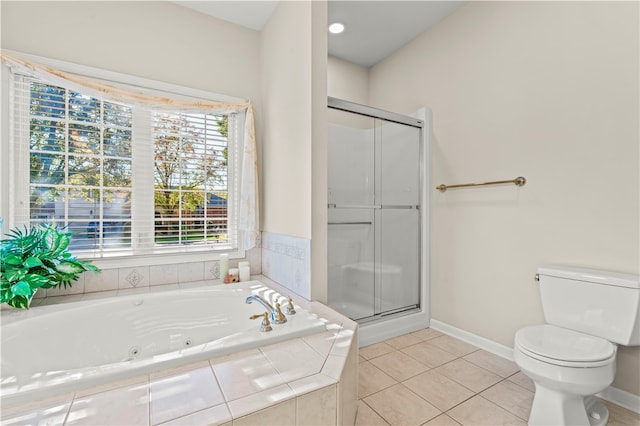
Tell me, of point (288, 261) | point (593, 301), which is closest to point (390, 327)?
point (288, 261)

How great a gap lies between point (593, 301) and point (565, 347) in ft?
1.12

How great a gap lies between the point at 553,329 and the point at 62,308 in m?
2.84

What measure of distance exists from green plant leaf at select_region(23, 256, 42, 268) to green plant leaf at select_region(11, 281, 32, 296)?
92mm

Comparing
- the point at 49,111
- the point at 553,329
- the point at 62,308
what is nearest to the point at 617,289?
the point at 553,329

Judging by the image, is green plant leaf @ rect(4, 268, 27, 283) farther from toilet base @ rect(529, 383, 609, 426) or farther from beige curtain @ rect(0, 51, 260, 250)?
toilet base @ rect(529, 383, 609, 426)

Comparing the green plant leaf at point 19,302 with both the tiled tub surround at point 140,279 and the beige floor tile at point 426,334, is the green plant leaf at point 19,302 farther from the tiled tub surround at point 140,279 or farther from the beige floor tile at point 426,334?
the beige floor tile at point 426,334

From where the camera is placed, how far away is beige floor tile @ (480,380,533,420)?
164 centimetres

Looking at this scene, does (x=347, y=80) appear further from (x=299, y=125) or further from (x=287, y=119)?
(x=299, y=125)

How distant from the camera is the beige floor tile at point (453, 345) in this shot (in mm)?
2311

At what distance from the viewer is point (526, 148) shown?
2.10 metres

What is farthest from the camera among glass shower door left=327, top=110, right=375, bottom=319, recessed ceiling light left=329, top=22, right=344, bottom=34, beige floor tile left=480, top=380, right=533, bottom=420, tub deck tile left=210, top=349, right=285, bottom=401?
recessed ceiling light left=329, top=22, right=344, bottom=34

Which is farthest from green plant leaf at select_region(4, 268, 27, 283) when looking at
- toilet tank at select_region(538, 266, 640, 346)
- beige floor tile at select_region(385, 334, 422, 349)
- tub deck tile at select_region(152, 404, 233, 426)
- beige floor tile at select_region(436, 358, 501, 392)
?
toilet tank at select_region(538, 266, 640, 346)

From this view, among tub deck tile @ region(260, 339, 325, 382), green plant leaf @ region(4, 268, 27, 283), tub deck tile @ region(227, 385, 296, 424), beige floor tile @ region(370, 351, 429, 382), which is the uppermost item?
green plant leaf @ region(4, 268, 27, 283)

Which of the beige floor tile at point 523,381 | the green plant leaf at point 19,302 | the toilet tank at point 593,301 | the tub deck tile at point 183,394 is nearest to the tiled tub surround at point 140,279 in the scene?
the green plant leaf at point 19,302
